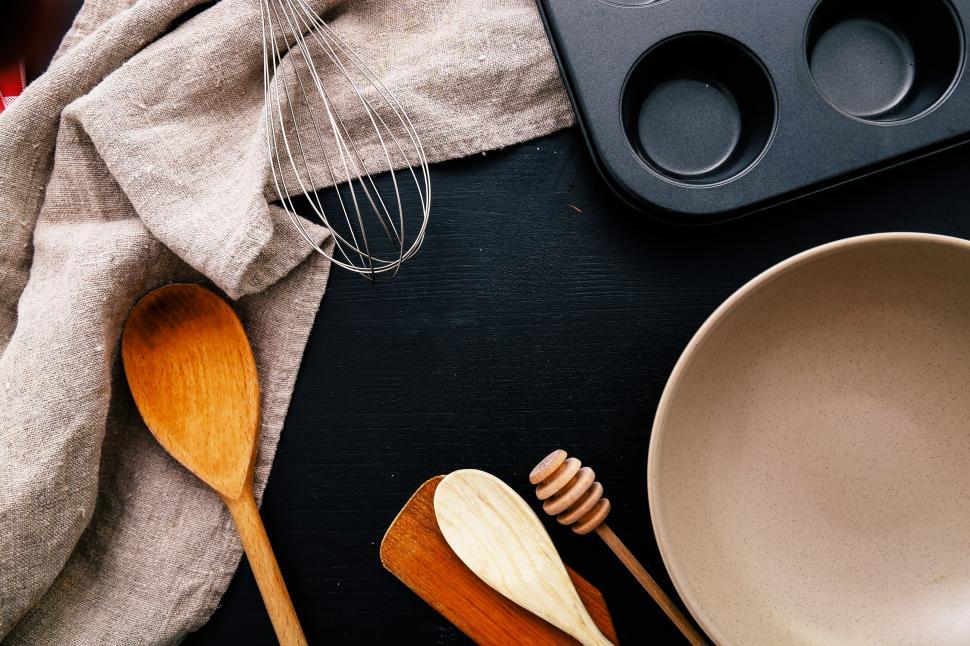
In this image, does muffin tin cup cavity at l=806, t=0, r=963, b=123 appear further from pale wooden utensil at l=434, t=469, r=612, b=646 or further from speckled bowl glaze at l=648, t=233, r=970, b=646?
pale wooden utensil at l=434, t=469, r=612, b=646

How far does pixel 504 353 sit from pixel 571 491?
0.42ft

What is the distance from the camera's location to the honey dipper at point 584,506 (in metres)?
0.44

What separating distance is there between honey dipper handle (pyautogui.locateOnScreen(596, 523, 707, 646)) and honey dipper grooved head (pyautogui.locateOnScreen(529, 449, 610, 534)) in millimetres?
12

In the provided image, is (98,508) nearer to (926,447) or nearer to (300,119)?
(300,119)

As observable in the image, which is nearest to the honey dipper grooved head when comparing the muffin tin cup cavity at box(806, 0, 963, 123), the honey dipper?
the honey dipper

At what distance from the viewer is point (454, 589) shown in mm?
468

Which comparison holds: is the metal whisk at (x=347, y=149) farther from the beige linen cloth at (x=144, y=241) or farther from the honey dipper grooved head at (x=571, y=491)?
the honey dipper grooved head at (x=571, y=491)

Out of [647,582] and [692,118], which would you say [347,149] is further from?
[647,582]

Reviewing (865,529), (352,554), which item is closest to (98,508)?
(352,554)

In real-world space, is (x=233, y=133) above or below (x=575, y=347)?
above

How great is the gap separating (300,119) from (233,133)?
0.18 ft

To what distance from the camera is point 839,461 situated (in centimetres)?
48

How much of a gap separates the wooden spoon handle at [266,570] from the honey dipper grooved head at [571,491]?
0.21 metres

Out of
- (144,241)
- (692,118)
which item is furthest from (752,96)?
(144,241)
